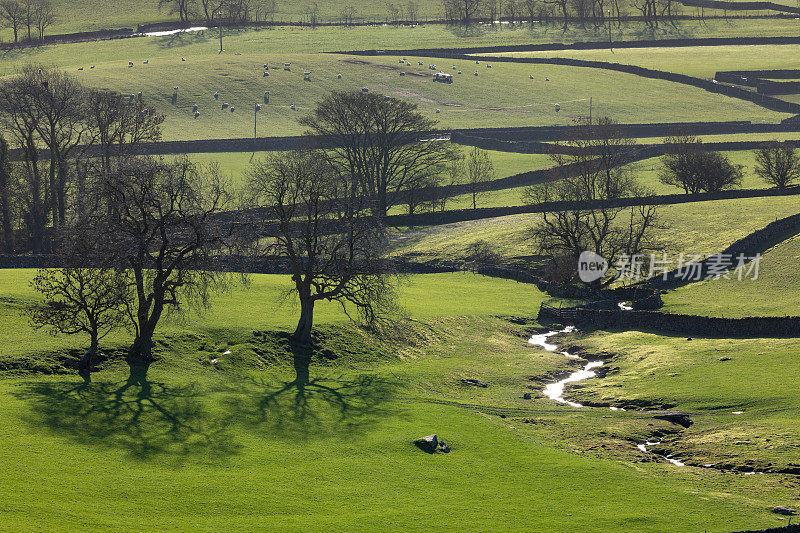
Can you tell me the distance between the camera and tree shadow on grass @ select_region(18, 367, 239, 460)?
35094 millimetres

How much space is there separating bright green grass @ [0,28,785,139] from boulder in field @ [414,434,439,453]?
93605 millimetres

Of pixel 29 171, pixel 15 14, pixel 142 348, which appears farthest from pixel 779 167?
pixel 15 14

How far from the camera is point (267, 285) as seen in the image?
63906 mm

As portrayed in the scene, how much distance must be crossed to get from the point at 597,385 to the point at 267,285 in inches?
972

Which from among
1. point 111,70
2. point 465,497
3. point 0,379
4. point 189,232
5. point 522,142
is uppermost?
point 111,70

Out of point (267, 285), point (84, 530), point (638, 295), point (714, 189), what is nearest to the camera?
point (84, 530)

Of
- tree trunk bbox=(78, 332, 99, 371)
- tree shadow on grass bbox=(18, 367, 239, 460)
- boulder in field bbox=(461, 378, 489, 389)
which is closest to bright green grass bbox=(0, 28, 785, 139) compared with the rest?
boulder in field bbox=(461, 378, 489, 389)

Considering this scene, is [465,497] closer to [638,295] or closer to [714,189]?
[638,295]

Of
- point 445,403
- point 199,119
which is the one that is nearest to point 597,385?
point 445,403

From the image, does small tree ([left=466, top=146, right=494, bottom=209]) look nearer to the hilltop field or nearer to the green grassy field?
the hilltop field

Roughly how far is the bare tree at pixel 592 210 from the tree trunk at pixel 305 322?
95.0ft

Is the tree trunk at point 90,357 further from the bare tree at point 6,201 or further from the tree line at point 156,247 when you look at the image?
the bare tree at point 6,201

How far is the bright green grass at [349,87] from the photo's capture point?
13812 centimetres

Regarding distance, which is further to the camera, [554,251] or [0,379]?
[554,251]
